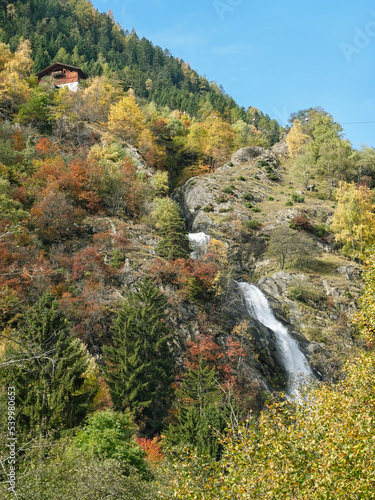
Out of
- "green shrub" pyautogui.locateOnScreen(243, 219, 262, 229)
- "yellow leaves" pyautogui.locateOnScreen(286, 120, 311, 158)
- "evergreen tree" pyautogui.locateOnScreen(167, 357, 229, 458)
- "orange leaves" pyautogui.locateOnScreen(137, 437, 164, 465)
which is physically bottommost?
"orange leaves" pyautogui.locateOnScreen(137, 437, 164, 465)

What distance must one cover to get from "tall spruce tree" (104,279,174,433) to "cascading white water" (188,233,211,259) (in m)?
19.4

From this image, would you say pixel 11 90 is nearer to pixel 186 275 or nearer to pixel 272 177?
pixel 186 275

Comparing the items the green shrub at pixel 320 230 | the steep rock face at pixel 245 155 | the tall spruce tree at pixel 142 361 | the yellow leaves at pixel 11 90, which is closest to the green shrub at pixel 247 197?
the green shrub at pixel 320 230

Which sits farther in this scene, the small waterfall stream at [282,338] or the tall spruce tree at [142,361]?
the small waterfall stream at [282,338]

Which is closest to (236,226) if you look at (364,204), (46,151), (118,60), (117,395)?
(364,204)

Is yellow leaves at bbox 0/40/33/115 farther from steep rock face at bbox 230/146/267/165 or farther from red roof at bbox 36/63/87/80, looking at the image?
steep rock face at bbox 230/146/267/165

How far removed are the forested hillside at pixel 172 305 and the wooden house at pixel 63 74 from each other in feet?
13.7

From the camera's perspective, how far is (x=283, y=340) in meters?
38.7

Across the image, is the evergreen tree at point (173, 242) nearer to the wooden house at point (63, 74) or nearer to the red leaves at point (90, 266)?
the red leaves at point (90, 266)

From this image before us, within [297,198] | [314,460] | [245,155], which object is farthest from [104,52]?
[314,460]

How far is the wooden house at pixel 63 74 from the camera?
78188mm

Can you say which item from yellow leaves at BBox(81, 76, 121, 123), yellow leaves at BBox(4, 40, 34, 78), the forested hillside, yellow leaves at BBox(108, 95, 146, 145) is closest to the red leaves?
the forested hillside

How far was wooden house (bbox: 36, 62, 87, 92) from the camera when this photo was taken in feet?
257

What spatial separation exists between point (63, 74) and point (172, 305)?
229 ft
